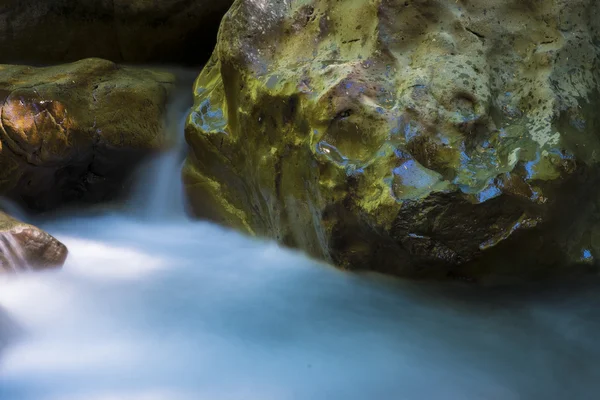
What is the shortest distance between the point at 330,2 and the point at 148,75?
85.4 inches

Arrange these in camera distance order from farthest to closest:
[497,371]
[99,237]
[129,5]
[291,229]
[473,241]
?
[129,5] → [99,237] → [291,229] → [473,241] → [497,371]

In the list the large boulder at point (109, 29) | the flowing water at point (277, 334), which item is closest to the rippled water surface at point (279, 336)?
the flowing water at point (277, 334)

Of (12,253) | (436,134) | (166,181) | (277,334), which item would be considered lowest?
(166,181)

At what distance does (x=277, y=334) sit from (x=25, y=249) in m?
1.52

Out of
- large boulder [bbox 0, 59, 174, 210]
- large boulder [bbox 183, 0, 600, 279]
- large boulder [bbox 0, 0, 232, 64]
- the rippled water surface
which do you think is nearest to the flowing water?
the rippled water surface

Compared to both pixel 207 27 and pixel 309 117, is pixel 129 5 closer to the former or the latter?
pixel 207 27

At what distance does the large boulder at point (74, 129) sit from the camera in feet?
14.2

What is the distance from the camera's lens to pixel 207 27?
576 cm

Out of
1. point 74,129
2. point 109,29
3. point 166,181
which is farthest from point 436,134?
point 109,29

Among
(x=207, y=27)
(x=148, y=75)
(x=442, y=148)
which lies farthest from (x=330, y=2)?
(x=207, y=27)

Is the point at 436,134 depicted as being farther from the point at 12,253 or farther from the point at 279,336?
the point at 12,253

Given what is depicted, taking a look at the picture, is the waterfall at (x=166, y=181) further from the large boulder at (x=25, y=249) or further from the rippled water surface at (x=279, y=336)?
the large boulder at (x=25, y=249)

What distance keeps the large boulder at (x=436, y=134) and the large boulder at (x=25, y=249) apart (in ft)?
4.14

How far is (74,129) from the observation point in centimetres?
452
